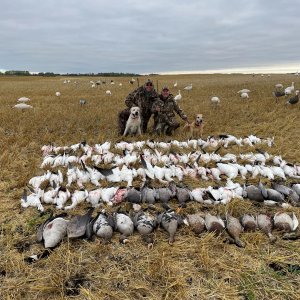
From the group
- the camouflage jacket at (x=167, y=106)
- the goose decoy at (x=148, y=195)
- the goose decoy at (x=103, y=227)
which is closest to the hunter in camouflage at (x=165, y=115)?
the camouflage jacket at (x=167, y=106)

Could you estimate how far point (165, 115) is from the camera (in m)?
8.62

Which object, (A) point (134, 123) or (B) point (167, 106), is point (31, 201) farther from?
(B) point (167, 106)

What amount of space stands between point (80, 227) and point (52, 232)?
0.33 meters

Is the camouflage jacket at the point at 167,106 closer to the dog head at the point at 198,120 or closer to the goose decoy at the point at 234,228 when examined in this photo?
the dog head at the point at 198,120

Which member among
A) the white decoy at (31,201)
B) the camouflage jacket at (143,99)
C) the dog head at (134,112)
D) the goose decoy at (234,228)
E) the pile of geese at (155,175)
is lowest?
the goose decoy at (234,228)

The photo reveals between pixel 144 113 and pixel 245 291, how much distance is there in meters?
6.50

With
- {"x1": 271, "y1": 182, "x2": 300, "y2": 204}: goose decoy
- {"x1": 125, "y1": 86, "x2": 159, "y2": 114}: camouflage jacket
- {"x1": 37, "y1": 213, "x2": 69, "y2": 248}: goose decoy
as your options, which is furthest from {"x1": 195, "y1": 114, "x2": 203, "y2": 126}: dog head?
{"x1": 37, "y1": 213, "x2": 69, "y2": 248}: goose decoy

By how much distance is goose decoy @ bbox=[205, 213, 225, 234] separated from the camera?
3979 millimetres

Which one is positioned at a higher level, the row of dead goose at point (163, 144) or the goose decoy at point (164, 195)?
the row of dead goose at point (163, 144)

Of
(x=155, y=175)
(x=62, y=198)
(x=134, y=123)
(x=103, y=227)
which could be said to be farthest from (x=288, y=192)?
(x=134, y=123)

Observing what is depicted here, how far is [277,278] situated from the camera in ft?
10.6

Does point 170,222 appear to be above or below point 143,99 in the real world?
below

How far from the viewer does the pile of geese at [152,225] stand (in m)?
3.86

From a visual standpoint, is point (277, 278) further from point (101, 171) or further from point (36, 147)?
point (36, 147)
